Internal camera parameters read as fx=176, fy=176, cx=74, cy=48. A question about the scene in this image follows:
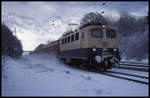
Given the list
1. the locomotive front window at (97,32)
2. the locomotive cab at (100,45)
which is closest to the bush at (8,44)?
the locomotive cab at (100,45)

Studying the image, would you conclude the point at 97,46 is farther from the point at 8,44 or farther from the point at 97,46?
the point at 8,44

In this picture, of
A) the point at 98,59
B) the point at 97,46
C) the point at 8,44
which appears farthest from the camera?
the point at 8,44

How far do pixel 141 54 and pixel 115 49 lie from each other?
20934 millimetres

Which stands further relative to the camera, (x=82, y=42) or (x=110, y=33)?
(x=110, y=33)

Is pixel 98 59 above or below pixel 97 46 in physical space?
below

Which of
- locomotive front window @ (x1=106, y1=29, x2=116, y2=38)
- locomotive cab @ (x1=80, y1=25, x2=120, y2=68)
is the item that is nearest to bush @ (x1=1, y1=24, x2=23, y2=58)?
locomotive cab @ (x1=80, y1=25, x2=120, y2=68)

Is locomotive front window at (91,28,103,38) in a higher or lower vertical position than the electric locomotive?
higher

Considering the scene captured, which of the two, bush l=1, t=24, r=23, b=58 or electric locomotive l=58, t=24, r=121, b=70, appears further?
bush l=1, t=24, r=23, b=58

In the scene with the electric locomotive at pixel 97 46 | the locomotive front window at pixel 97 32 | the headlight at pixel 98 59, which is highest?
the locomotive front window at pixel 97 32

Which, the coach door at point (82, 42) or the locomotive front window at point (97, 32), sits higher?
the locomotive front window at point (97, 32)

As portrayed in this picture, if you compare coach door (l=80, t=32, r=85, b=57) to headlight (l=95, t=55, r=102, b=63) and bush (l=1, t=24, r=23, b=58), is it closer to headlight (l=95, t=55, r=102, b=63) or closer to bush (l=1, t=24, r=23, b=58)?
headlight (l=95, t=55, r=102, b=63)

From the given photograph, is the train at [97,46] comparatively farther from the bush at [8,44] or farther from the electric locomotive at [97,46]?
the bush at [8,44]

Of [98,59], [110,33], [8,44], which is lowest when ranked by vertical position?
[98,59]

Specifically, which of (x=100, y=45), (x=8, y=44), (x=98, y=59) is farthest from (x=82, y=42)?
(x=8, y=44)
